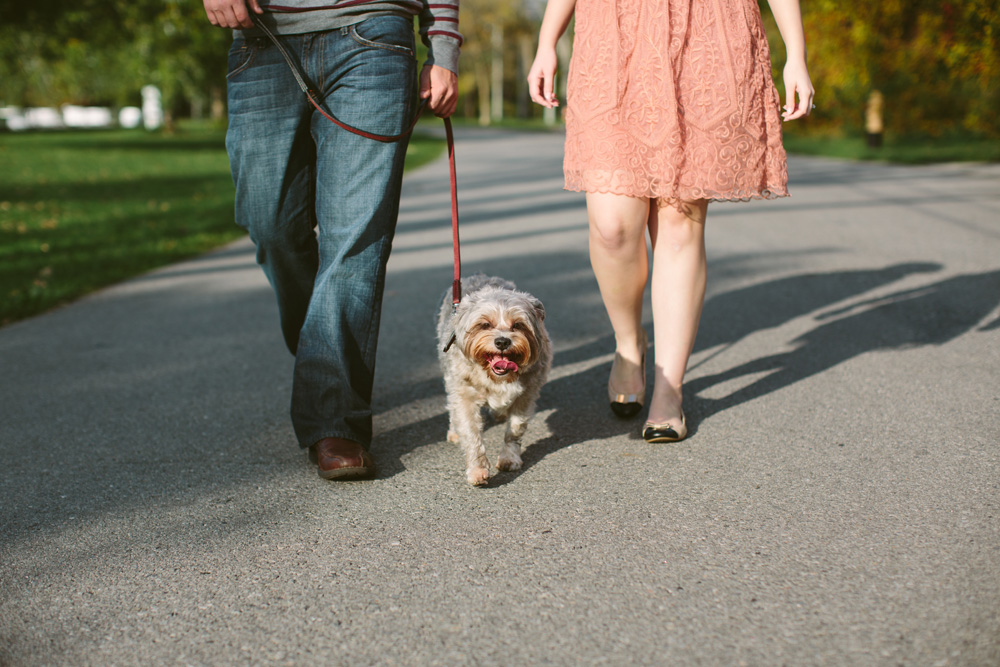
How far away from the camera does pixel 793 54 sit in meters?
3.29

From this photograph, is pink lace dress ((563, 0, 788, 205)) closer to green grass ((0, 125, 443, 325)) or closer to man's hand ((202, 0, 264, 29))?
man's hand ((202, 0, 264, 29))

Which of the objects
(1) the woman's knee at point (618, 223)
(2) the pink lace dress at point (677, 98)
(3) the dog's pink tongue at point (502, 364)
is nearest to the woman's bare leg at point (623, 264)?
(1) the woman's knee at point (618, 223)

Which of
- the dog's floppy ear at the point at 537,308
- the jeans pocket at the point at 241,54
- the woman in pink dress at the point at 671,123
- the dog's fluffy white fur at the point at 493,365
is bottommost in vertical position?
the dog's fluffy white fur at the point at 493,365

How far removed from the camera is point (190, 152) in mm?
27000

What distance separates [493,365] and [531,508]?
52cm

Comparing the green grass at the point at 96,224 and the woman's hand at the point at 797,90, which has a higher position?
the woman's hand at the point at 797,90

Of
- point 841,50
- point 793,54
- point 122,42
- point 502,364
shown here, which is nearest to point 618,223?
point 502,364

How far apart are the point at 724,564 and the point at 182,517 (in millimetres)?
1644

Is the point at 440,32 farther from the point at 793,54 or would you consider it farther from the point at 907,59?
the point at 907,59

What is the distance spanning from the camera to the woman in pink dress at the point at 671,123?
3.11 m

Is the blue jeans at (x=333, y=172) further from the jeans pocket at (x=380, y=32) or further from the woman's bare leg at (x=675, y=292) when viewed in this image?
the woman's bare leg at (x=675, y=292)

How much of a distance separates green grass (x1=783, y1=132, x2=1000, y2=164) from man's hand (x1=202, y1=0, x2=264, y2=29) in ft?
58.9

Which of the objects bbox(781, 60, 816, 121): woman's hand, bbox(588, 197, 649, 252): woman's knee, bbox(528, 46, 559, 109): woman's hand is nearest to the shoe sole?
bbox(588, 197, 649, 252): woman's knee

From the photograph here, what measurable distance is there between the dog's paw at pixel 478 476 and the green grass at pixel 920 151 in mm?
17793
